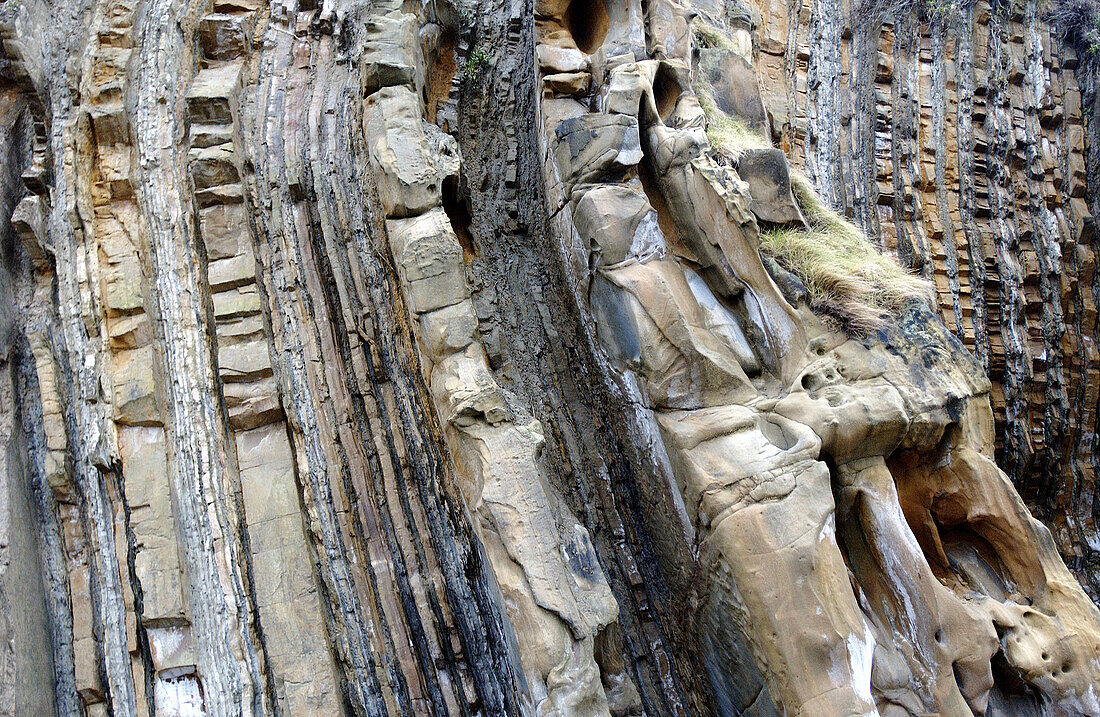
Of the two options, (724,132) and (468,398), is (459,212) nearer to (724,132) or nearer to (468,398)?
(468,398)

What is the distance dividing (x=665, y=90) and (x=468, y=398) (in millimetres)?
3017

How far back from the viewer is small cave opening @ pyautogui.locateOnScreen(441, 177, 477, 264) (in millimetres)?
5289

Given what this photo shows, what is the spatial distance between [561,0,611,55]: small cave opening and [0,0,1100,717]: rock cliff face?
0.03 metres

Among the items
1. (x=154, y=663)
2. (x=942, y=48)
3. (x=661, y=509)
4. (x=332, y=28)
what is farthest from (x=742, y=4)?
(x=154, y=663)

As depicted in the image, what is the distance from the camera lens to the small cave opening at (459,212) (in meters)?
5.29

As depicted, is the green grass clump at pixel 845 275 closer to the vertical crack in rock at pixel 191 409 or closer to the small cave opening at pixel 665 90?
the small cave opening at pixel 665 90

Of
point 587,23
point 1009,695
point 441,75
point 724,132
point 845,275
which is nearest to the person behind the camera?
point 1009,695

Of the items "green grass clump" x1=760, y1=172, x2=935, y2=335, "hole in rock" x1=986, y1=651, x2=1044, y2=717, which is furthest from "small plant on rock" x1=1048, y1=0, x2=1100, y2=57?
"hole in rock" x1=986, y1=651, x2=1044, y2=717

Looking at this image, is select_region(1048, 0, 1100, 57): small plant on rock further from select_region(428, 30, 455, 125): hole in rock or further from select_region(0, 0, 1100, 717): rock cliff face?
select_region(428, 30, 455, 125): hole in rock

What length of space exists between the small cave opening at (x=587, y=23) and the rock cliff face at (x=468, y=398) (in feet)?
0.10

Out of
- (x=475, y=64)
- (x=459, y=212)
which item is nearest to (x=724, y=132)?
(x=459, y=212)

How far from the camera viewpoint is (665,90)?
5648mm

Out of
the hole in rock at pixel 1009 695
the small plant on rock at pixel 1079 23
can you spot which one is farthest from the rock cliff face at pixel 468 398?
the small plant on rock at pixel 1079 23

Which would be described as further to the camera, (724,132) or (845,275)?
(724,132)
